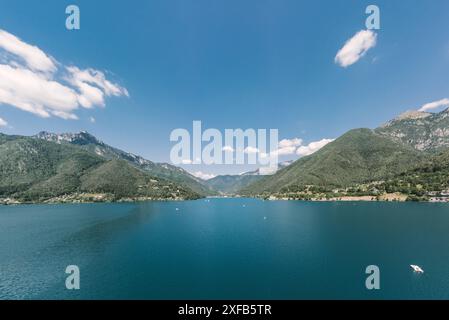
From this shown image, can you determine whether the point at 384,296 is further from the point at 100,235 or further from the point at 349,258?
the point at 100,235

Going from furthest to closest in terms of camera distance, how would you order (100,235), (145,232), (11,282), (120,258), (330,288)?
(145,232) < (100,235) < (120,258) < (11,282) < (330,288)

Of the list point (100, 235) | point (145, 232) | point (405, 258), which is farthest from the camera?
point (145, 232)

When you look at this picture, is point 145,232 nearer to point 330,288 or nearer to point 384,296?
point 330,288

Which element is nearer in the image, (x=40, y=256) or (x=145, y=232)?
(x=40, y=256)

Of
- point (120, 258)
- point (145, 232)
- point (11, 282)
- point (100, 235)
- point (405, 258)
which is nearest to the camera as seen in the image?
point (11, 282)

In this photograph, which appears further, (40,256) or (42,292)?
(40,256)

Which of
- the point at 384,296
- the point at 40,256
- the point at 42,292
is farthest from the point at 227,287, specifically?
the point at 40,256

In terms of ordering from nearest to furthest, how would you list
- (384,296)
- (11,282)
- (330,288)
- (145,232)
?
1. (384,296)
2. (330,288)
3. (11,282)
4. (145,232)

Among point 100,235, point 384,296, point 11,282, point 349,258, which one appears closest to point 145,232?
point 100,235

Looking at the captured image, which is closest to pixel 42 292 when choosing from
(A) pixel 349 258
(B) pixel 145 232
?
(B) pixel 145 232
